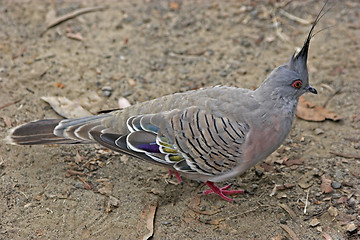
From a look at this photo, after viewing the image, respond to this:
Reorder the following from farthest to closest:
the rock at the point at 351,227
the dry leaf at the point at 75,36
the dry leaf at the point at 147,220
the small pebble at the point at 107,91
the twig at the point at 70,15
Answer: the twig at the point at 70,15 < the dry leaf at the point at 75,36 < the small pebble at the point at 107,91 < the dry leaf at the point at 147,220 < the rock at the point at 351,227

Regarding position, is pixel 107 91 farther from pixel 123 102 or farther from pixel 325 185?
pixel 325 185

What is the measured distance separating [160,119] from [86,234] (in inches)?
52.4

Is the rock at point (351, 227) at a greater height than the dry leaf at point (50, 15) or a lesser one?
lesser

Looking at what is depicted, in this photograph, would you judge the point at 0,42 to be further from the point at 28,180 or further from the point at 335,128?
the point at 335,128

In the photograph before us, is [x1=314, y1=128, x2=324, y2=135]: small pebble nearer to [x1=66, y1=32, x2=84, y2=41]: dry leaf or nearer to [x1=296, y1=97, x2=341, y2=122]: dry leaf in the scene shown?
[x1=296, y1=97, x2=341, y2=122]: dry leaf

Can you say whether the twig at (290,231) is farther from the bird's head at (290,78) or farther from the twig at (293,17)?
the twig at (293,17)

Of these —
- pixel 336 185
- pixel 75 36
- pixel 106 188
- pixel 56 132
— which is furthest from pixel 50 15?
pixel 336 185

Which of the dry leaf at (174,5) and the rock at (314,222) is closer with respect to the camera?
the rock at (314,222)

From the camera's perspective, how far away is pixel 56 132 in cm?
474

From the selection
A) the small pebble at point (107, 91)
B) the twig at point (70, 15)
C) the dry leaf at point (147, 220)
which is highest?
the twig at point (70, 15)

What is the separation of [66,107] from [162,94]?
4.18 ft

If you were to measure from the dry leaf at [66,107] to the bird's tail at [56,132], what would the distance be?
0.75m

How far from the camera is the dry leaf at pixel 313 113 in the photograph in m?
5.57

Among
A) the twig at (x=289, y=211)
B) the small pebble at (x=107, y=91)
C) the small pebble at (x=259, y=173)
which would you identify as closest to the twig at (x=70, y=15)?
the small pebble at (x=107, y=91)
